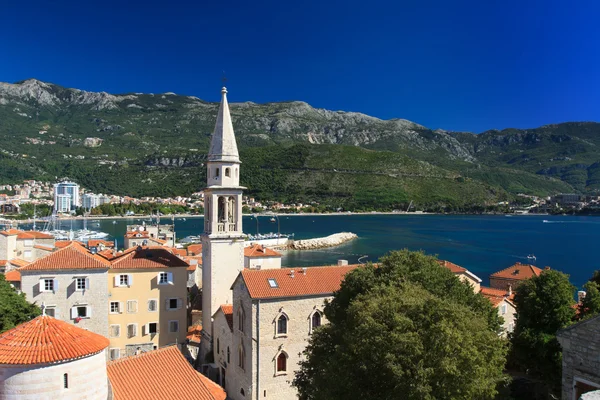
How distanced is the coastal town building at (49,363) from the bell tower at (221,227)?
15423mm

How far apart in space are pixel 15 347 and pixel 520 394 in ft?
63.5

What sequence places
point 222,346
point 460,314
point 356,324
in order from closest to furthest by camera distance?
point 460,314, point 356,324, point 222,346

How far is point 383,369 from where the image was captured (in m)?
11.8

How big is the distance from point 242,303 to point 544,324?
12798mm

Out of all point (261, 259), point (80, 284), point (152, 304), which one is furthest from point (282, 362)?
point (261, 259)

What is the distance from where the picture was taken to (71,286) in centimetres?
2361

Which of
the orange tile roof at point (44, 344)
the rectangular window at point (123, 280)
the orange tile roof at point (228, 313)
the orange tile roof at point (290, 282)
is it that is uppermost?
the orange tile roof at point (44, 344)

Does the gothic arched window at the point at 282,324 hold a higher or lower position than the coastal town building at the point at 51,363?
lower

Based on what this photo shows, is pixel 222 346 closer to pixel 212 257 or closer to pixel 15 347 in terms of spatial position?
pixel 212 257

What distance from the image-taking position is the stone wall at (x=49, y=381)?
7891 mm

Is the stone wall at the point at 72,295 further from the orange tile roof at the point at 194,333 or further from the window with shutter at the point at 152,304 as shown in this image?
the orange tile roof at the point at 194,333

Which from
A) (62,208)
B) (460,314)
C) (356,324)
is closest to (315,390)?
(356,324)

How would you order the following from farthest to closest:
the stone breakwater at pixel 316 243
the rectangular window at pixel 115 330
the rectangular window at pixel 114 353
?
1. the stone breakwater at pixel 316 243
2. the rectangular window at pixel 115 330
3. the rectangular window at pixel 114 353

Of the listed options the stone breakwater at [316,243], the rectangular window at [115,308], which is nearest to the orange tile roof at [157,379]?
the rectangular window at [115,308]
